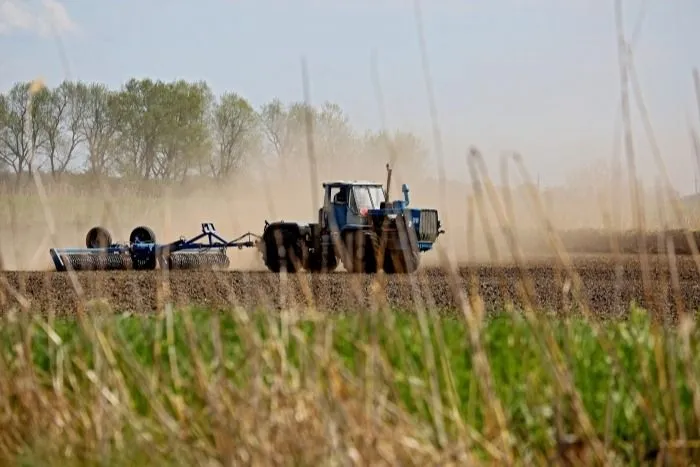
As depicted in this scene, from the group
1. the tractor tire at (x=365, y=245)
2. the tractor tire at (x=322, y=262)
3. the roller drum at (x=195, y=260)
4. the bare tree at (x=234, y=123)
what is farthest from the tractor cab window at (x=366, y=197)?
the bare tree at (x=234, y=123)

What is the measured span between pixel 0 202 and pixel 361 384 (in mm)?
39325

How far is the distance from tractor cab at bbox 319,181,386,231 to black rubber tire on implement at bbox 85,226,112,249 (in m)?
5.86

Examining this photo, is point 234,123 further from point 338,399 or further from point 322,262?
point 338,399

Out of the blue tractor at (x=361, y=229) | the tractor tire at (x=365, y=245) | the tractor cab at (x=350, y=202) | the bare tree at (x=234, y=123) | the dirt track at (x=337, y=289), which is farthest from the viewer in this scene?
the bare tree at (x=234, y=123)

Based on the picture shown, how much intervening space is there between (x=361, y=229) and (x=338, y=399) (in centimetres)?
1627

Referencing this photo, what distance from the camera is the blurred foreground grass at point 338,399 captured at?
4238 millimetres

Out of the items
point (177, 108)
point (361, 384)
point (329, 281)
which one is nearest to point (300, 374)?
point (361, 384)

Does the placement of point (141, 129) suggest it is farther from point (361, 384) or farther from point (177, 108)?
point (361, 384)

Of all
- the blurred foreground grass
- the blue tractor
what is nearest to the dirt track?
the blue tractor

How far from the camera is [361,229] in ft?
66.8

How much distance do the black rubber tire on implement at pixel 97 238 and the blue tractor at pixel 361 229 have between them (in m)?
4.27

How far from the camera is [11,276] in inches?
842

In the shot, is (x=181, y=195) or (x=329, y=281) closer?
(x=329, y=281)

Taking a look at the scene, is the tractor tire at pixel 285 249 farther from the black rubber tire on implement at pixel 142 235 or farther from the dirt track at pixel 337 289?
the black rubber tire on implement at pixel 142 235
